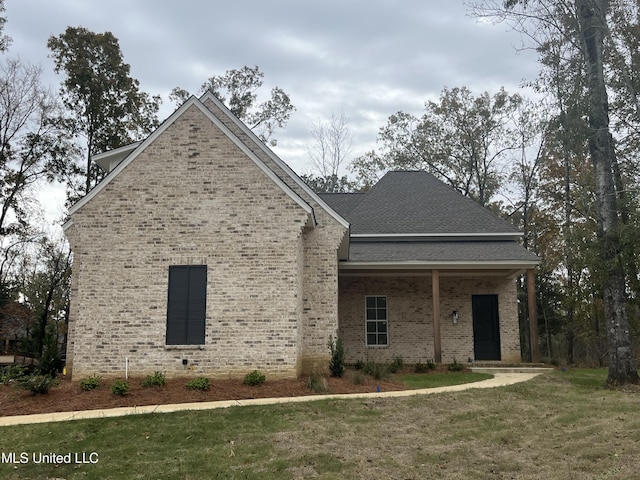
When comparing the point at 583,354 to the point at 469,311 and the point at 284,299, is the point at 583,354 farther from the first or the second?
the point at 284,299

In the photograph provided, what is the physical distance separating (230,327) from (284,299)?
1.36 meters

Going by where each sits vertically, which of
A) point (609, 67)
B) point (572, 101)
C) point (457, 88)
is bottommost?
point (572, 101)

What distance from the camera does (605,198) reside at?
14.6 metres

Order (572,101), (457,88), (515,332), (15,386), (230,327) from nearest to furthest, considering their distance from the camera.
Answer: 1. (15,386)
2. (230,327)
3. (572,101)
4. (515,332)
5. (457,88)

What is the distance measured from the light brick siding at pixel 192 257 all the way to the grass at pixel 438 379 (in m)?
3.06

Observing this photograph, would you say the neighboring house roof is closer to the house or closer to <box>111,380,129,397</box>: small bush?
the house

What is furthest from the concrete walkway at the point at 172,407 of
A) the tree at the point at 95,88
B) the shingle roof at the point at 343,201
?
the tree at the point at 95,88

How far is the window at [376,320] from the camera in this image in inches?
818

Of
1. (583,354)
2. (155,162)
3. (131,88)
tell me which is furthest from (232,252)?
(583,354)

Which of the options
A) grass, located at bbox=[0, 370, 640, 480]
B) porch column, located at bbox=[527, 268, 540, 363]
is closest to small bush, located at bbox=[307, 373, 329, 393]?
grass, located at bbox=[0, 370, 640, 480]

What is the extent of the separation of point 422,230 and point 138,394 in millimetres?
12796

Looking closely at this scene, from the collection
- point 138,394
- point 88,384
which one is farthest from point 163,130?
point 138,394

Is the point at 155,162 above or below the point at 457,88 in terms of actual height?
below

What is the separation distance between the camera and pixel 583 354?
109 feet
